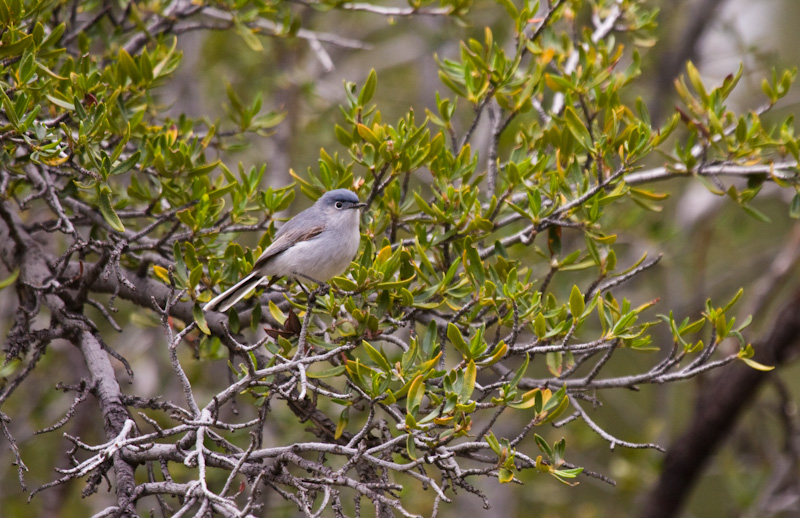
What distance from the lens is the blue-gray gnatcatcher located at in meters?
3.40

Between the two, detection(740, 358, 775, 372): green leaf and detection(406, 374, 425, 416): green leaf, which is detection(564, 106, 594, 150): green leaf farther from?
detection(406, 374, 425, 416): green leaf

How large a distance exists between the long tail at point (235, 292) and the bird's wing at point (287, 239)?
0.18 ft

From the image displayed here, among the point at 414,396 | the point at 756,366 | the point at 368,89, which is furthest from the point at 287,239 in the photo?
the point at 756,366

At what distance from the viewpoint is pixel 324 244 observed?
3.51 meters

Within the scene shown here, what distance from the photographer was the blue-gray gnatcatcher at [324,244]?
11.2 feet

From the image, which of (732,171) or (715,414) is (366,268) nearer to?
(732,171)

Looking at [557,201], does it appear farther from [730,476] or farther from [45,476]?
[45,476]

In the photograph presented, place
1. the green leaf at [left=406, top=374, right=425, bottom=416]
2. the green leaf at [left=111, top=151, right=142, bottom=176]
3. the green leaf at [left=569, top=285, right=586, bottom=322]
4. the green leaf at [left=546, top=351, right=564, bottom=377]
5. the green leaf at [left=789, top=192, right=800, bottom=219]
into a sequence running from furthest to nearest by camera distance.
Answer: the green leaf at [left=789, top=192, right=800, bottom=219] < the green leaf at [left=546, top=351, right=564, bottom=377] < the green leaf at [left=111, top=151, right=142, bottom=176] < the green leaf at [left=569, top=285, right=586, bottom=322] < the green leaf at [left=406, top=374, right=425, bottom=416]

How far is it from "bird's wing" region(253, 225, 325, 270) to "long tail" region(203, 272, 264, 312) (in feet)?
0.18

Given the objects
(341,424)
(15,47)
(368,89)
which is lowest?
(341,424)

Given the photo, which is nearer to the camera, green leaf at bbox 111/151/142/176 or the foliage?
the foliage

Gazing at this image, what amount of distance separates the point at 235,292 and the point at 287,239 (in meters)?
0.42

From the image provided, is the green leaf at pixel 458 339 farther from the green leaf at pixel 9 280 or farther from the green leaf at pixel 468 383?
the green leaf at pixel 9 280

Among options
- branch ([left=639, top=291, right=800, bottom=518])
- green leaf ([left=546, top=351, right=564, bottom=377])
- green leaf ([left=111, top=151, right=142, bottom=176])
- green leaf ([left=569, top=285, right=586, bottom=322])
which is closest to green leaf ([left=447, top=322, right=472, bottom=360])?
green leaf ([left=569, top=285, right=586, bottom=322])
